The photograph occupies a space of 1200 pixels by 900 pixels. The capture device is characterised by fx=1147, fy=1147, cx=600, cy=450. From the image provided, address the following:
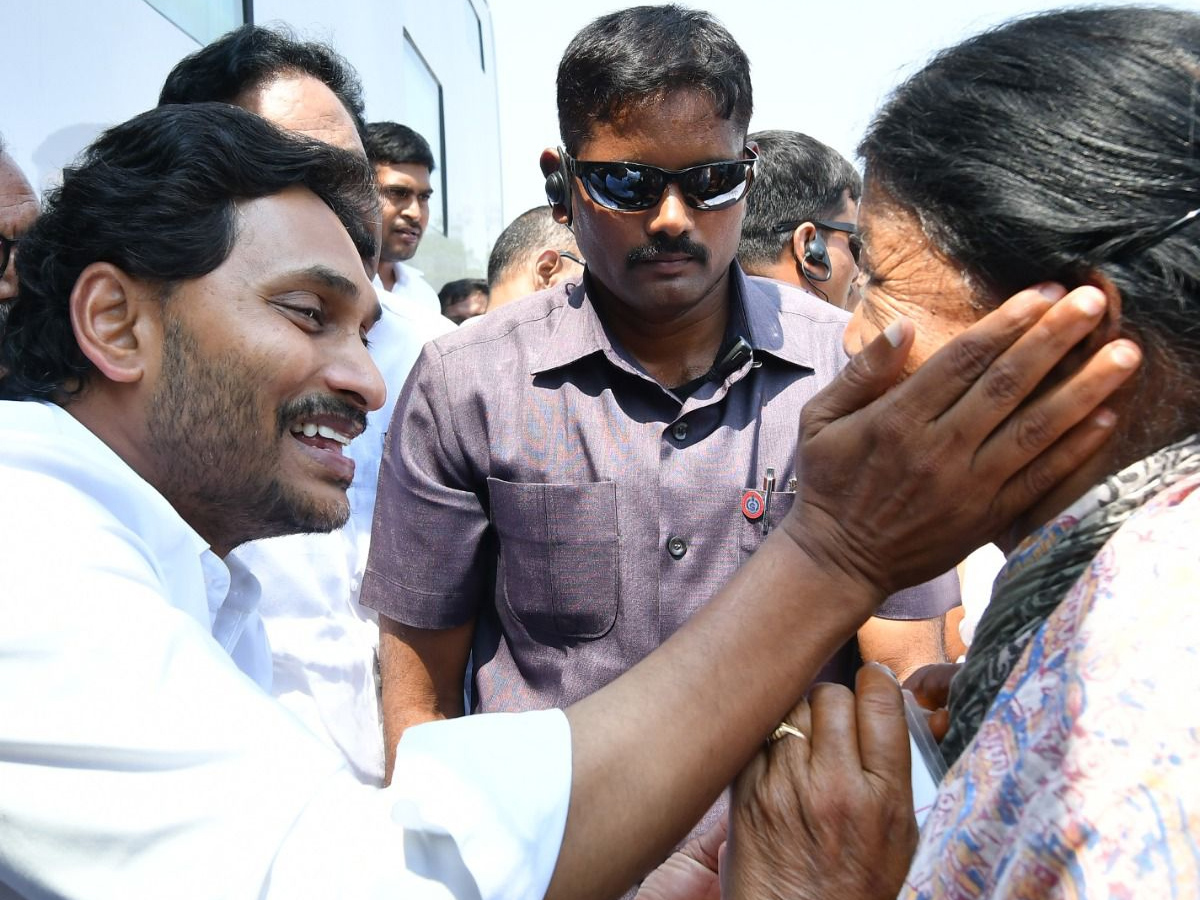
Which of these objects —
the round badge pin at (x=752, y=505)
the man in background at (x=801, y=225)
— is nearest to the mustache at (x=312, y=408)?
the round badge pin at (x=752, y=505)

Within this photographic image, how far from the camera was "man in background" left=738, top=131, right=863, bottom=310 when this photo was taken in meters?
4.15

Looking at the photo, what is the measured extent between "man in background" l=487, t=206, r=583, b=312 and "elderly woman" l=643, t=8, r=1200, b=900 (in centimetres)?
424

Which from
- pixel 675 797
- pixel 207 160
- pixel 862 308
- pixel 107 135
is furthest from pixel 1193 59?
pixel 107 135

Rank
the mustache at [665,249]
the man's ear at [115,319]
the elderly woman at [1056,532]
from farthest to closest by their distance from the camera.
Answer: the mustache at [665,249] < the man's ear at [115,319] < the elderly woman at [1056,532]

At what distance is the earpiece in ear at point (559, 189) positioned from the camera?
3.01 meters

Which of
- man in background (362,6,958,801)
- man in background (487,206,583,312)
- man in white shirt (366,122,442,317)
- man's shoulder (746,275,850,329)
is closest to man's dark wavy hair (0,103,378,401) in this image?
man in background (362,6,958,801)

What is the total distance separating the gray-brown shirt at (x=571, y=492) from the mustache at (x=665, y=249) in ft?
0.54

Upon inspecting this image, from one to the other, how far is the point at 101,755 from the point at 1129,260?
1.39m

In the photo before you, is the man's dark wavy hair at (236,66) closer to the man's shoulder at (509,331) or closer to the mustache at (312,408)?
the man's shoulder at (509,331)

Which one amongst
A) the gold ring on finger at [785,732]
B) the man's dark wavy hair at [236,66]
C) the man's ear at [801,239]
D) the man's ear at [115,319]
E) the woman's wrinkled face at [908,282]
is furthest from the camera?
the man's ear at [801,239]

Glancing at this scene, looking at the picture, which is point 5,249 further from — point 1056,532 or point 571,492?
point 1056,532

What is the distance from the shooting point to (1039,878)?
1090 millimetres

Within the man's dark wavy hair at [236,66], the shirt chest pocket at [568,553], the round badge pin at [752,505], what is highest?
the man's dark wavy hair at [236,66]

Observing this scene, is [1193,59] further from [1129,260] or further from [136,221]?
[136,221]
